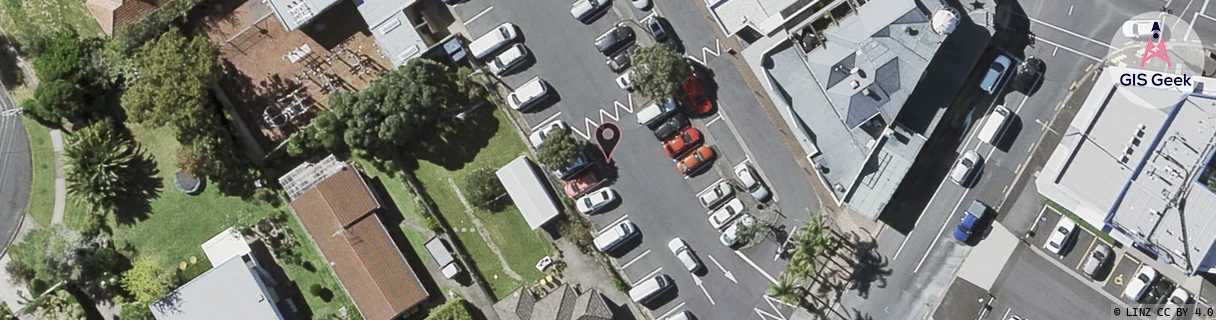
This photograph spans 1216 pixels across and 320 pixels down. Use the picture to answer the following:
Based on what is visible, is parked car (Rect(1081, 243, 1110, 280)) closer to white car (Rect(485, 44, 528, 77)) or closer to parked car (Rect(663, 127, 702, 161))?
parked car (Rect(663, 127, 702, 161))

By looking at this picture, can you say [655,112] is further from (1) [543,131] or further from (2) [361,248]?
(2) [361,248]

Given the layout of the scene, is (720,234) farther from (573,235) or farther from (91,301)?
(91,301)

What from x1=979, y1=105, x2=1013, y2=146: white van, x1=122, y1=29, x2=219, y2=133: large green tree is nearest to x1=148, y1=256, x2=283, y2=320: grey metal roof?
x1=122, y1=29, x2=219, y2=133: large green tree

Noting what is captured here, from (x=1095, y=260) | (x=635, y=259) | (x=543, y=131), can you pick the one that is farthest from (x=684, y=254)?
(x=1095, y=260)

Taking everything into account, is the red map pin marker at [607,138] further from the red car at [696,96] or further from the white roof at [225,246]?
the white roof at [225,246]

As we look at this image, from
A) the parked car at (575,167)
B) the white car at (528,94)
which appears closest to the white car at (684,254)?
the parked car at (575,167)

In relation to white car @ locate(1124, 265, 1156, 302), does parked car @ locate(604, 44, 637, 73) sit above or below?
above

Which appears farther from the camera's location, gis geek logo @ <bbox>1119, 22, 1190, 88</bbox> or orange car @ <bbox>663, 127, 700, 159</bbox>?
orange car @ <bbox>663, 127, 700, 159</bbox>
